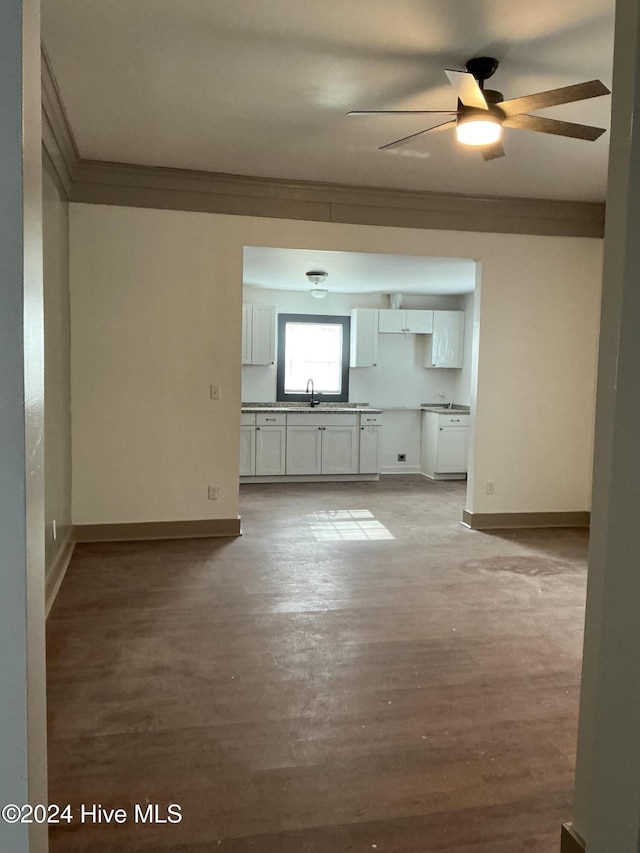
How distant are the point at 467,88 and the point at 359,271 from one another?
3.77 meters

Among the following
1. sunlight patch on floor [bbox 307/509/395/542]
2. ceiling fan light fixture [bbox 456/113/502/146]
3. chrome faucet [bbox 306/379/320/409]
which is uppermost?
ceiling fan light fixture [bbox 456/113/502/146]

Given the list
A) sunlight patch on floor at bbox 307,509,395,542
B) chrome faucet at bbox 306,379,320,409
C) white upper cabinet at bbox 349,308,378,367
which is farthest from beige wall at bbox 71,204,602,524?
chrome faucet at bbox 306,379,320,409

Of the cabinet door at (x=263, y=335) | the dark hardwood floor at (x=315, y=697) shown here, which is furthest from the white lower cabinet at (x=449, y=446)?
the dark hardwood floor at (x=315, y=697)

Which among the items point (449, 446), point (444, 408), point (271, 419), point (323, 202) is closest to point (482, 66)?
point (323, 202)

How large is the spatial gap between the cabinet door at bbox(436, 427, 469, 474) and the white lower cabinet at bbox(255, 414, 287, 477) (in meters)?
1.96

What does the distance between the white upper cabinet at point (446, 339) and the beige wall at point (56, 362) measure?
16.2 feet

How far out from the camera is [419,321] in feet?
26.4

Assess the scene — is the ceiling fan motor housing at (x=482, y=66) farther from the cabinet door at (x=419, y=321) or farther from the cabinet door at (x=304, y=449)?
the cabinet door at (x=419, y=321)

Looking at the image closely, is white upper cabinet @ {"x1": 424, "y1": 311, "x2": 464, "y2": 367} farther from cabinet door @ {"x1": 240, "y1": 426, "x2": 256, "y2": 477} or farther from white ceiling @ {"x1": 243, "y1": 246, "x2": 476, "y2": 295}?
cabinet door @ {"x1": 240, "y1": 426, "x2": 256, "y2": 477}

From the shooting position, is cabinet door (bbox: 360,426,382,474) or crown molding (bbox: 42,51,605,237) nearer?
crown molding (bbox: 42,51,605,237)

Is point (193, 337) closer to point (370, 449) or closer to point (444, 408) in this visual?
point (370, 449)

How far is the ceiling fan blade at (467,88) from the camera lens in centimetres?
250

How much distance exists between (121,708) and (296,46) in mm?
2852

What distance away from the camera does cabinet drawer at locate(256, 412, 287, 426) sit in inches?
282
